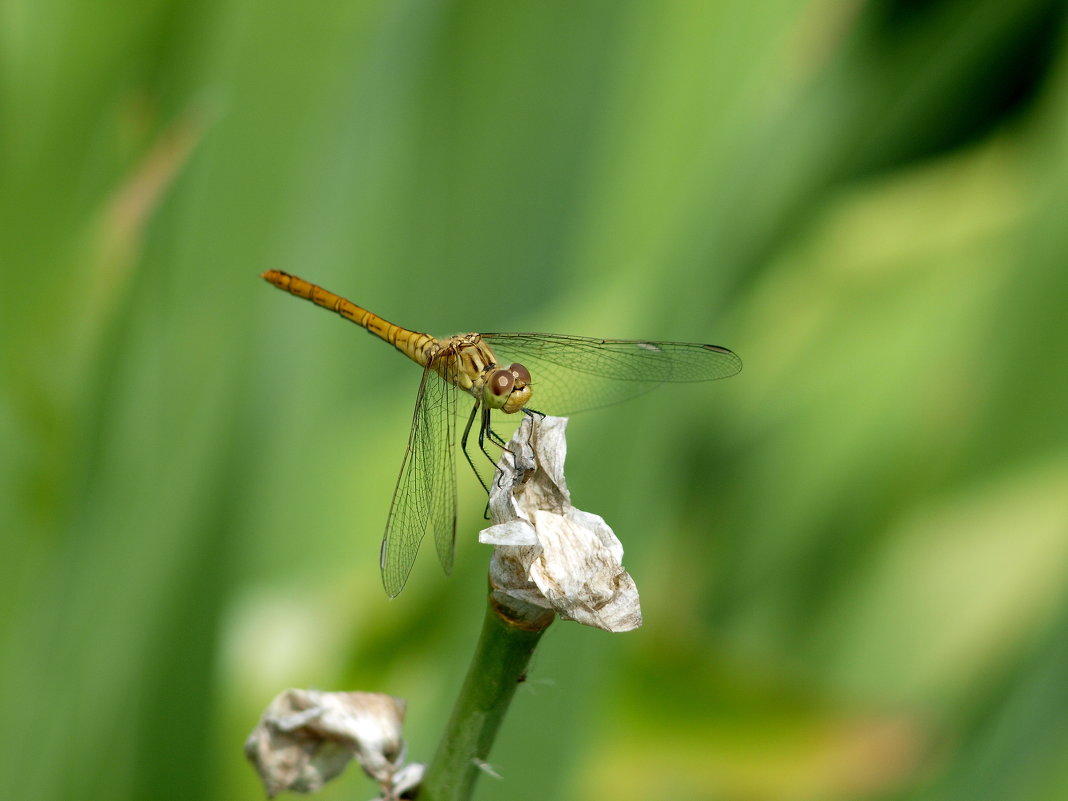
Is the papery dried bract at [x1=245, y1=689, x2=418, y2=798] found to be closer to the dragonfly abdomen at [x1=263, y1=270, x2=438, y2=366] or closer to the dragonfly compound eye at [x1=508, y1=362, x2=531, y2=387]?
the dragonfly compound eye at [x1=508, y1=362, x2=531, y2=387]

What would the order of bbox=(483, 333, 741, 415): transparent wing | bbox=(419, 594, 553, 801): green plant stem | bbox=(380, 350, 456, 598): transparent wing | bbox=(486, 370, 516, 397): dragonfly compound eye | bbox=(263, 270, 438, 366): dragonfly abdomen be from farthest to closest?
1. bbox=(263, 270, 438, 366): dragonfly abdomen
2. bbox=(483, 333, 741, 415): transparent wing
3. bbox=(486, 370, 516, 397): dragonfly compound eye
4. bbox=(380, 350, 456, 598): transparent wing
5. bbox=(419, 594, 553, 801): green plant stem

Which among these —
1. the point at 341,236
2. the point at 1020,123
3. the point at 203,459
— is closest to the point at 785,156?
the point at 1020,123

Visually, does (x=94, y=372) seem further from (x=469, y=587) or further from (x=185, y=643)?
(x=469, y=587)

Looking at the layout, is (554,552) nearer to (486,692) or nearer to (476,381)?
(486,692)

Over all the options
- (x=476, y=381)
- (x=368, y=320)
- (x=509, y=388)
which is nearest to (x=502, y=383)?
(x=509, y=388)

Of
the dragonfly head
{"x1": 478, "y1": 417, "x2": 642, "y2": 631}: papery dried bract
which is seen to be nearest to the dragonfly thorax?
the dragonfly head

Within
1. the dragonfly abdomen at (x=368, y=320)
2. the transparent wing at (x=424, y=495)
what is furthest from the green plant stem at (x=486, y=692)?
the dragonfly abdomen at (x=368, y=320)

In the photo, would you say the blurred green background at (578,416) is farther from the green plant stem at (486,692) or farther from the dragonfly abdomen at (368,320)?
the green plant stem at (486,692)
